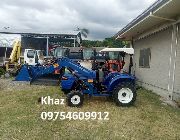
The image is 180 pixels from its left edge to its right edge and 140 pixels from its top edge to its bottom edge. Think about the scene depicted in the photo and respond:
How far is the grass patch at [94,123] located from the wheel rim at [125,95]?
1.05 ft

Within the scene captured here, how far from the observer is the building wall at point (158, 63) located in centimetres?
1212

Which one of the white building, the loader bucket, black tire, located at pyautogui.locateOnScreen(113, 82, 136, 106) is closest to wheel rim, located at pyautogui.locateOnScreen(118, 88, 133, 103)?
black tire, located at pyautogui.locateOnScreen(113, 82, 136, 106)

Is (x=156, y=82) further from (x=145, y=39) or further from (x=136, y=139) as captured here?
(x=136, y=139)

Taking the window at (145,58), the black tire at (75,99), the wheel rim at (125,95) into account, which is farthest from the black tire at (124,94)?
the window at (145,58)

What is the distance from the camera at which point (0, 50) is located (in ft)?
114

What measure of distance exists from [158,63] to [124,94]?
3724mm

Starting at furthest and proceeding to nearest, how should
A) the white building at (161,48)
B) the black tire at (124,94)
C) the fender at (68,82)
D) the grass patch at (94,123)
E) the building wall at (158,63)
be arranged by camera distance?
1. the building wall at (158,63)
2. the white building at (161,48)
3. the fender at (68,82)
4. the black tire at (124,94)
5. the grass patch at (94,123)

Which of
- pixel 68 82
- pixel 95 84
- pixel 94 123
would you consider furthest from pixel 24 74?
pixel 94 123

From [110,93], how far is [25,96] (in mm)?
3376

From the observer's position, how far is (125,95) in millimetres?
10234

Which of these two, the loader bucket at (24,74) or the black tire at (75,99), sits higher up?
the loader bucket at (24,74)

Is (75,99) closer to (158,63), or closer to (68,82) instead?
(68,82)

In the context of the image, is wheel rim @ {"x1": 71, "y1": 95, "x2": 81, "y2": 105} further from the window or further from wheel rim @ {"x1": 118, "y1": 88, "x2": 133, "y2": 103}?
the window

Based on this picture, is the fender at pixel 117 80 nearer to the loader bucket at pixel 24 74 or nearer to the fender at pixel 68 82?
the fender at pixel 68 82
